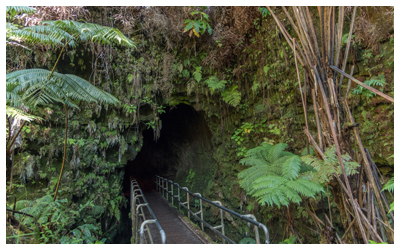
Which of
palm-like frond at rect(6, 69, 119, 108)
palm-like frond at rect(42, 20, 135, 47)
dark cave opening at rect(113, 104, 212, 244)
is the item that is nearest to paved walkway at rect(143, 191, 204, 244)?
dark cave opening at rect(113, 104, 212, 244)

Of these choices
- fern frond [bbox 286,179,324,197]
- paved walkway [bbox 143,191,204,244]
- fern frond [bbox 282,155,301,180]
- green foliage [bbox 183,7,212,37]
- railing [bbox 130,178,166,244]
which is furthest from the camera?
green foliage [bbox 183,7,212,37]

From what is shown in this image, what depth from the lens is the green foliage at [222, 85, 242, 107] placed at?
600 cm

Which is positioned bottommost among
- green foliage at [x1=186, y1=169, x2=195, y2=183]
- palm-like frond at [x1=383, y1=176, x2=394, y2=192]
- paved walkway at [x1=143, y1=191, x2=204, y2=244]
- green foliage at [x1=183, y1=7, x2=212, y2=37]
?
paved walkway at [x1=143, y1=191, x2=204, y2=244]

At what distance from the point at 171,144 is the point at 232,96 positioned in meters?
5.98

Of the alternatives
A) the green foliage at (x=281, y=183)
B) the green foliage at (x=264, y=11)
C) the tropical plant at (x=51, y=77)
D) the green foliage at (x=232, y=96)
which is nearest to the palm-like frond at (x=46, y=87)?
the tropical plant at (x=51, y=77)

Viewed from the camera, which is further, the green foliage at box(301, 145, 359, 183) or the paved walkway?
the paved walkway

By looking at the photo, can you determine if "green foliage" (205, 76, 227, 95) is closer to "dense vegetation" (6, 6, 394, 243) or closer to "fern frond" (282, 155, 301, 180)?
"dense vegetation" (6, 6, 394, 243)

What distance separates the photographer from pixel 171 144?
1117cm

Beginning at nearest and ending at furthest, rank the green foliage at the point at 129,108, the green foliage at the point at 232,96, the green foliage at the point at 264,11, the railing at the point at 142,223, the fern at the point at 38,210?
the railing at the point at 142,223 → the fern at the point at 38,210 → the green foliage at the point at 264,11 → the green foliage at the point at 232,96 → the green foliage at the point at 129,108

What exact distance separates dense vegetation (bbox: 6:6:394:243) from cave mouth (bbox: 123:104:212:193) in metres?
0.53

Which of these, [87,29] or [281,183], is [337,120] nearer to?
[281,183]

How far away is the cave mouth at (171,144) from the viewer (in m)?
8.87

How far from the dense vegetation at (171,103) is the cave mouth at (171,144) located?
1.75ft

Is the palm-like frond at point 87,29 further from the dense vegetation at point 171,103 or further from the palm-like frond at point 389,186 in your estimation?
the palm-like frond at point 389,186
